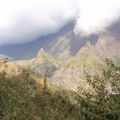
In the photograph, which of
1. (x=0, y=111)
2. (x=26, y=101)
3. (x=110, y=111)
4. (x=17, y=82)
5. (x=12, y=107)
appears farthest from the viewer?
(x=17, y=82)

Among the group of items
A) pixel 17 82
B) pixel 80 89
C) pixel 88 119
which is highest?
pixel 17 82

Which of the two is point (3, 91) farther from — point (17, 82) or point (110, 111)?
point (110, 111)

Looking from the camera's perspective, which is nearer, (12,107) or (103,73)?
(103,73)

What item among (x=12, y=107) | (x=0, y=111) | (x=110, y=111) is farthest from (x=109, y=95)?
(x=0, y=111)

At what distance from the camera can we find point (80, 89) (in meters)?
61.3

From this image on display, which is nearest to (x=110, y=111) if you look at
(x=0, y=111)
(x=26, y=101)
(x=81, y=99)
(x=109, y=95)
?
(x=109, y=95)

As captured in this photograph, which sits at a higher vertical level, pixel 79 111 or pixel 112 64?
pixel 112 64

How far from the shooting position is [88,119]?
196 ft

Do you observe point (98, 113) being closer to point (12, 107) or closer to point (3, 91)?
point (12, 107)

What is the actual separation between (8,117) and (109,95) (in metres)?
16.0

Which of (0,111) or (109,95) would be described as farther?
(0,111)

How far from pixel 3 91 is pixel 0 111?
4.11 metres

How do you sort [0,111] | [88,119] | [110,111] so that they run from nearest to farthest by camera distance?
[110,111] < [88,119] < [0,111]

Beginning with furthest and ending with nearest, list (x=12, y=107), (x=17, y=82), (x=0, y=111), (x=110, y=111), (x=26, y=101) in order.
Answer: (x=17, y=82), (x=0, y=111), (x=26, y=101), (x=12, y=107), (x=110, y=111)
